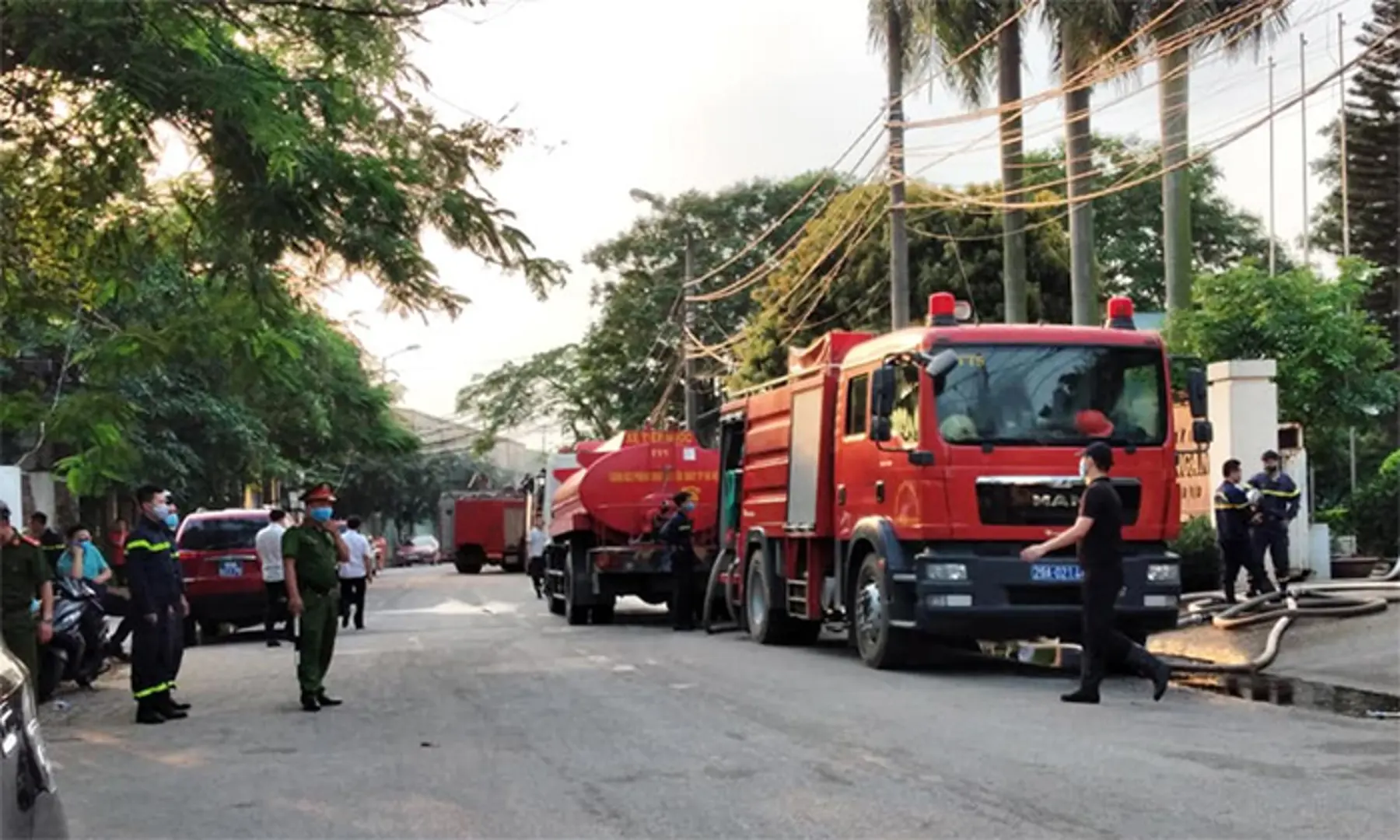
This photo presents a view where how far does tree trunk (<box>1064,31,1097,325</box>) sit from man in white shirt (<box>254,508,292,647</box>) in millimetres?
13005

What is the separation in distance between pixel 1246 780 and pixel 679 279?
46.9 meters

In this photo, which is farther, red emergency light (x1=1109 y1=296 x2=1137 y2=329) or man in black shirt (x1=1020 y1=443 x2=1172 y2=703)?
red emergency light (x1=1109 y1=296 x2=1137 y2=329)

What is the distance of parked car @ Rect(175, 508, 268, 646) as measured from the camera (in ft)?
71.6

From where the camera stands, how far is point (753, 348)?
1729 inches

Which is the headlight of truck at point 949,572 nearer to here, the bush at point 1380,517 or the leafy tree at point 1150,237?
the bush at point 1380,517

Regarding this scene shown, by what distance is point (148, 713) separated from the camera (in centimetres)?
1252

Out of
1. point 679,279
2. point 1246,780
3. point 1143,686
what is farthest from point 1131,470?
point 679,279

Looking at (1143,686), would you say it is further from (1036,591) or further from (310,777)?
(310,777)

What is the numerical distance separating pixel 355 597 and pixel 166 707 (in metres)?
11.2

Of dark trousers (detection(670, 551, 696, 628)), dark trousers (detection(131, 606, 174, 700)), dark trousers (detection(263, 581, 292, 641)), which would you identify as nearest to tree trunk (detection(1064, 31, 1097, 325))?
dark trousers (detection(670, 551, 696, 628))

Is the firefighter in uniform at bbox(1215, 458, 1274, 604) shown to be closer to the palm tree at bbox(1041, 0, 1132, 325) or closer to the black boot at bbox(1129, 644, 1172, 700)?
the black boot at bbox(1129, 644, 1172, 700)

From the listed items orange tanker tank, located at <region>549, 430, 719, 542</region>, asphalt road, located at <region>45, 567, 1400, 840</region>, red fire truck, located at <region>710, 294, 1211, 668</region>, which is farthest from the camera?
orange tanker tank, located at <region>549, 430, 719, 542</region>

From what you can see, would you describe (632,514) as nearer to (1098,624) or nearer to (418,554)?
(1098,624)

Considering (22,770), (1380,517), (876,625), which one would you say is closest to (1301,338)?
(1380,517)
